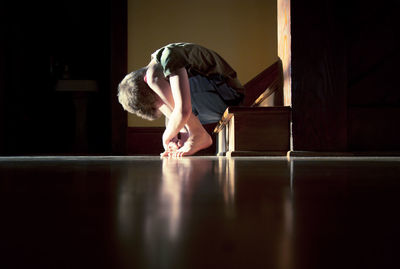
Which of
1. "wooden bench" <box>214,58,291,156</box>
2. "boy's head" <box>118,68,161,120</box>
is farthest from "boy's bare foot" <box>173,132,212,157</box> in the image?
"boy's head" <box>118,68,161,120</box>

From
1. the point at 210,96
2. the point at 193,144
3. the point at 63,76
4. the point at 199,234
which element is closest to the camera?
the point at 199,234

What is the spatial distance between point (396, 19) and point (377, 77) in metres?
0.21

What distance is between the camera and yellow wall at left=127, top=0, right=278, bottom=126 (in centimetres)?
331

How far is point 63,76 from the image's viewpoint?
4.14 meters

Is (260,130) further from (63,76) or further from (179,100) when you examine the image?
(63,76)

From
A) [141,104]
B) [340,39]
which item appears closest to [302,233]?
[340,39]

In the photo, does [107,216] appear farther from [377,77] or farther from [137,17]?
[137,17]

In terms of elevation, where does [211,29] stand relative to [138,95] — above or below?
above

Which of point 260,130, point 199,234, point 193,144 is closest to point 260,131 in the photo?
point 260,130

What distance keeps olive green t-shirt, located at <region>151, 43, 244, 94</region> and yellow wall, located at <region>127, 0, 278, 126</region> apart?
4.19ft

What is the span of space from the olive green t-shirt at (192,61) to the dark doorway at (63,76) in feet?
6.82

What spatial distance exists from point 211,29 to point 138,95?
1619 mm

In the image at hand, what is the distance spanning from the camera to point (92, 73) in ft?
14.2

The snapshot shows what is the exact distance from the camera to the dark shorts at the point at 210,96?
6.64ft
